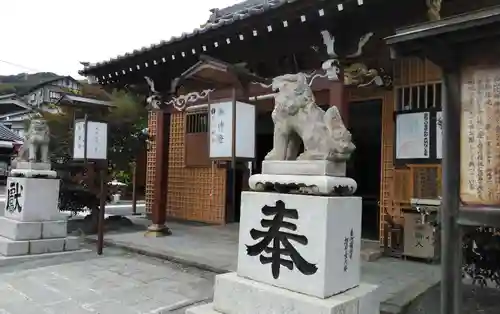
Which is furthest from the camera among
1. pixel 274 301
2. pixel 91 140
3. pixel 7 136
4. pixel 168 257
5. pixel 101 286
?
pixel 7 136

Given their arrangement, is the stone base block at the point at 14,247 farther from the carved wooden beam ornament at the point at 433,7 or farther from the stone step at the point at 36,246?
the carved wooden beam ornament at the point at 433,7

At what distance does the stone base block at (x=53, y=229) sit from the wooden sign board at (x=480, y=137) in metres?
7.17

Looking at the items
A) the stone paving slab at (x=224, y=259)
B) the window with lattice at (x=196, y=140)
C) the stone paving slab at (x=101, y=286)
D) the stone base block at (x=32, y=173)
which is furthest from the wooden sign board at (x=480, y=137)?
the window with lattice at (x=196, y=140)

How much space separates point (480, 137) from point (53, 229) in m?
7.38

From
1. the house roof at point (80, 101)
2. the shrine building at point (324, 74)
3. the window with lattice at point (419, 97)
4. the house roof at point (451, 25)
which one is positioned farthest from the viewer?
the house roof at point (80, 101)

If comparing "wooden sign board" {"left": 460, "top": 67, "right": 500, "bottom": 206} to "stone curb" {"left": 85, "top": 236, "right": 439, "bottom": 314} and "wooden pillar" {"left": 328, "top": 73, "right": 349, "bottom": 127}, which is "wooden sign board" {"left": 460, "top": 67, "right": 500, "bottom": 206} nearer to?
"stone curb" {"left": 85, "top": 236, "right": 439, "bottom": 314}

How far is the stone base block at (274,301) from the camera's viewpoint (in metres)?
2.98

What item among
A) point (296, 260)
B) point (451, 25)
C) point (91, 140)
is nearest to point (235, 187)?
point (91, 140)

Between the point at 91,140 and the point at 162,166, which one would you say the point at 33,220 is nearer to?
the point at 91,140

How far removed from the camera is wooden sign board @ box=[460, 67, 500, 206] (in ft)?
8.09

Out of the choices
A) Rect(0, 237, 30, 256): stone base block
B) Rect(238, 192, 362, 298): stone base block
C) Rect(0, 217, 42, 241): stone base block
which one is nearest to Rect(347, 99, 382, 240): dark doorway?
Rect(238, 192, 362, 298): stone base block

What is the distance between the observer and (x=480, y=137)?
2539 millimetres

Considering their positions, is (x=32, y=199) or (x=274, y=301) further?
(x=32, y=199)

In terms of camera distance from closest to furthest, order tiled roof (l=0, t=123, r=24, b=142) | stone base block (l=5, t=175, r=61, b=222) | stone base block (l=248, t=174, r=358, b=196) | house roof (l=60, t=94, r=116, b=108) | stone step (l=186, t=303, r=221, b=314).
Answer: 1. stone base block (l=248, t=174, r=358, b=196)
2. stone step (l=186, t=303, r=221, b=314)
3. stone base block (l=5, t=175, r=61, b=222)
4. house roof (l=60, t=94, r=116, b=108)
5. tiled roof (l=0, t=123, r=24, b=142)
